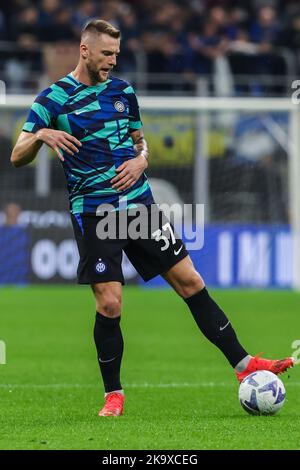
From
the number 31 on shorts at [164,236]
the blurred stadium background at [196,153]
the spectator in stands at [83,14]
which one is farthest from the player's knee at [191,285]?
the spectator in stands at [83,14]

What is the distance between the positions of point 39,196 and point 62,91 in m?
10.7

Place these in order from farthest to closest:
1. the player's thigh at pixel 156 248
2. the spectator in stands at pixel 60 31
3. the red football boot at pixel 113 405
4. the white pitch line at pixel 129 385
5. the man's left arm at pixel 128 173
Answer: the spectator in stands at pixel 60 31 < the white pitch line at pixel 129 385 < the player's thigh at pixel 156 248 < the man's left arm at pixel 128 173 < the red football boot at pixel 113 405

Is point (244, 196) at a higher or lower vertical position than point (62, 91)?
lower

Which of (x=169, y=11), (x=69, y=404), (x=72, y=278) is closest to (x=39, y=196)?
(x=72, y=278)

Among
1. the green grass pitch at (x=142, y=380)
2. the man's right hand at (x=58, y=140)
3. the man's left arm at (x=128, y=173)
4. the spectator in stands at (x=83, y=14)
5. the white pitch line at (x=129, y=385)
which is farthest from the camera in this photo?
the spectator in stands at (x=83, y=14)

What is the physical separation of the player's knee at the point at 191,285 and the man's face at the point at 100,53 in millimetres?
1345

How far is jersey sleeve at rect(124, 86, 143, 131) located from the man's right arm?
0.50m

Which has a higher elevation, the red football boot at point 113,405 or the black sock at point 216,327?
the black sock at point 216,327

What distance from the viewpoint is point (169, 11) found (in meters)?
20.1

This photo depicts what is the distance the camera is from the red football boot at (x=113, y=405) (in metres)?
6.47

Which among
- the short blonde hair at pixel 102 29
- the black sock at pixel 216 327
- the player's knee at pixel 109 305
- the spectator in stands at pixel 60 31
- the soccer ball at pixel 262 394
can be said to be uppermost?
the spectator in stands at pixel 60 31

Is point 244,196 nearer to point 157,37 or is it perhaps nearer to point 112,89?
point 157,37

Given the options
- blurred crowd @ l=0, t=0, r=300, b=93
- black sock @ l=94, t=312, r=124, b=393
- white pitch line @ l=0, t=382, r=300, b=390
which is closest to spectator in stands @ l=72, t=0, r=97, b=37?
blurred crowd @ l=0, t=0, r=300, b=93

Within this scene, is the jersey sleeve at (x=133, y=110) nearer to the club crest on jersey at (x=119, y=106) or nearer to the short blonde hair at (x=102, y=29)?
the club crest on jersey at (x=119, y=106)
